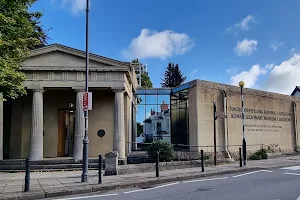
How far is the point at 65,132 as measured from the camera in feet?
70.6

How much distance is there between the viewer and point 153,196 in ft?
29.3

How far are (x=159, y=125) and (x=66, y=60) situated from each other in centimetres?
1038

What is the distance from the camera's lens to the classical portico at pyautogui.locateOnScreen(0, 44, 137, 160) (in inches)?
712

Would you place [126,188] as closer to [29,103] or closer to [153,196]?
[153,196]

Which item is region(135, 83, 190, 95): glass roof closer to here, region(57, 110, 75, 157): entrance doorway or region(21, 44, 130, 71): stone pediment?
region(57, 110, 75, 157): entrance doorway

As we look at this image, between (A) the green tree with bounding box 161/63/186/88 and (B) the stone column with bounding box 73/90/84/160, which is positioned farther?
(A) the green tree with bounding box 161/63/186/88

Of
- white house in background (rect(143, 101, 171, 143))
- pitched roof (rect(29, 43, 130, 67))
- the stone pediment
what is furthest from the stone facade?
the stone pediment

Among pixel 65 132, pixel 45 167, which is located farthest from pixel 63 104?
pixel 45 167

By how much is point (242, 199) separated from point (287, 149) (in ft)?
63.6

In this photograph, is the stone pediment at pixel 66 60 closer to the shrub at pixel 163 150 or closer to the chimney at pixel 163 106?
the shrub at pixel 163 150

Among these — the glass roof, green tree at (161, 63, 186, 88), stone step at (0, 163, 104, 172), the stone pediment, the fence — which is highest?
green tree at (161, 63, 186, 88)

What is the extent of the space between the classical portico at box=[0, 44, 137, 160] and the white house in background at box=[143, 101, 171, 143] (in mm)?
5174

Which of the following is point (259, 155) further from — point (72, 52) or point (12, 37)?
point (12, 37)

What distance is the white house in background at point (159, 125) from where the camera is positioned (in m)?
25.5
